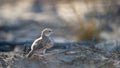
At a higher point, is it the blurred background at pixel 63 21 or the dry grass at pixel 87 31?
the blurred background at pixel 63 21

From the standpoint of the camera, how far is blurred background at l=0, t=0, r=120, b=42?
706 inches

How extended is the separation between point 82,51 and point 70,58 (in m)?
0.36

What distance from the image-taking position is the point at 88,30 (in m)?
17.8

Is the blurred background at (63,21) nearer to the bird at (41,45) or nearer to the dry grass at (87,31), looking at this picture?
the dry grass at (87,31)

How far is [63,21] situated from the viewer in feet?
66.6

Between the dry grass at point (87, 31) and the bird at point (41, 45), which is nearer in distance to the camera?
the bird at point (41, 45)

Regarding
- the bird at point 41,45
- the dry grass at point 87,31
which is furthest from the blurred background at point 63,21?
the bird at point 41,45

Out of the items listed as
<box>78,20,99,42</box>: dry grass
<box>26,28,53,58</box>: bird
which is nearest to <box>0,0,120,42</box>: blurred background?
<box>78,20,99,42</box>: dry grass

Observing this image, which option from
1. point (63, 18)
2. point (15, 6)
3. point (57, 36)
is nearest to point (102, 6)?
point (63, 18)

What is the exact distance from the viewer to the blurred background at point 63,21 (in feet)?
58.8

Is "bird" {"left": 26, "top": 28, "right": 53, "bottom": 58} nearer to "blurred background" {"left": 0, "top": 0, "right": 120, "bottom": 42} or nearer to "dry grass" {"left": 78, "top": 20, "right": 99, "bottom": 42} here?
"blurred background" {"left": 0, "top": 0, "right": 120, "bottom": 42}

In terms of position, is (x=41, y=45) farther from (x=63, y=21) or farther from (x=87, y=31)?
(x=63, y=21)

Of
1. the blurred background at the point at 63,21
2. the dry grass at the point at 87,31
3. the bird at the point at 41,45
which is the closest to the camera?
the bird at the point at 41,45

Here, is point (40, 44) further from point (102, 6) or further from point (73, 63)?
point (102, 6)
